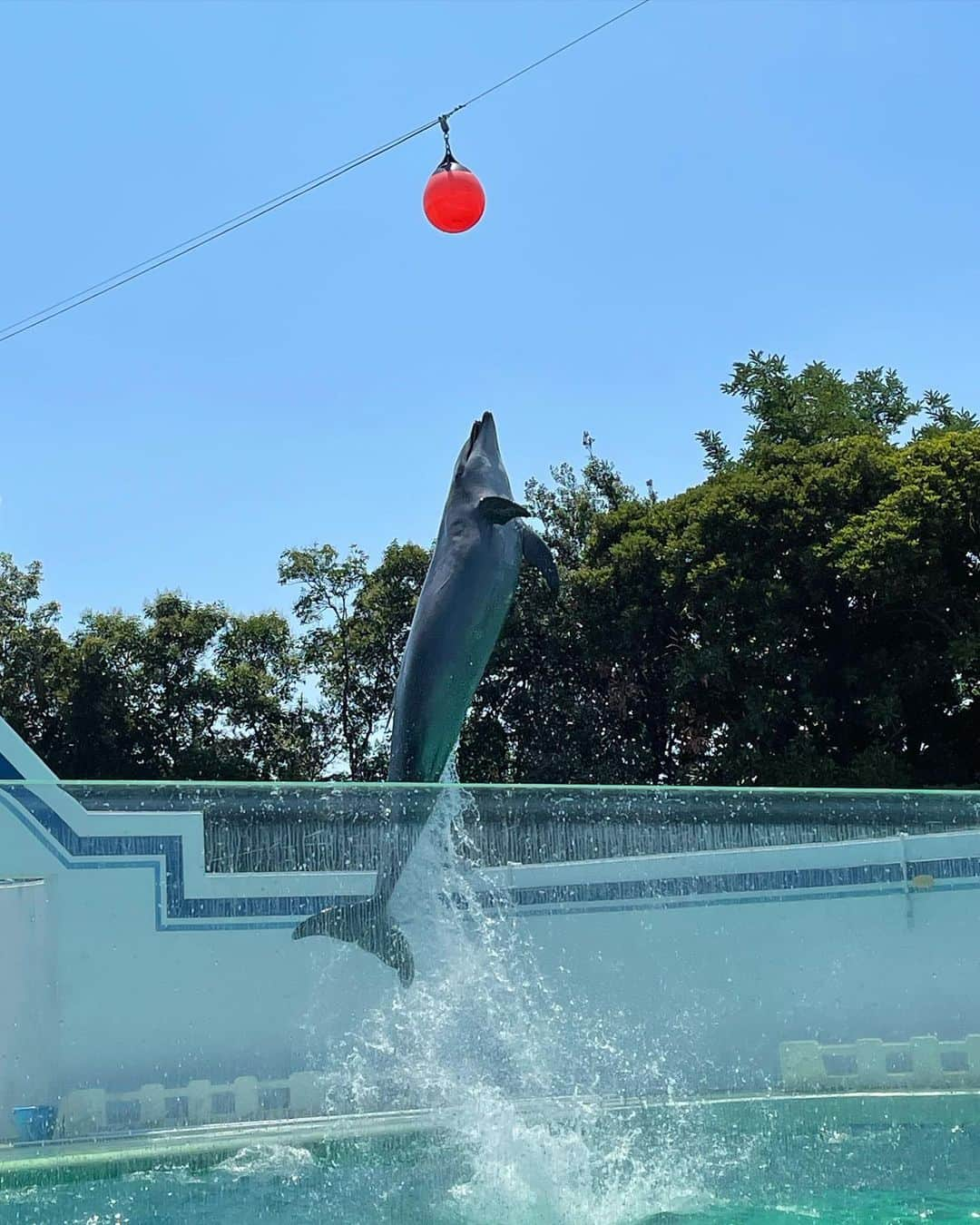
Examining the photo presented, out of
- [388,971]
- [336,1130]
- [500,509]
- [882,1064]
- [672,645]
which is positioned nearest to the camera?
[336,1130]

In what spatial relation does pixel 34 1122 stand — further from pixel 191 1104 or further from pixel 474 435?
pixel 474 435

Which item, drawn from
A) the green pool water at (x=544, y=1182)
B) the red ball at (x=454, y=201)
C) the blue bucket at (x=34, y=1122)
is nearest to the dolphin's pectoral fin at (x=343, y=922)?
the green pool water at (x=544, y=1182)

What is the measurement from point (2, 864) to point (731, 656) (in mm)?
10034

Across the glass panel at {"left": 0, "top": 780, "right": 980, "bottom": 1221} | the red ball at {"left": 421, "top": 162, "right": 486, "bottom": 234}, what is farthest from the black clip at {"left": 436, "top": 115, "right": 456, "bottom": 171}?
the glass panel at {"left": 0, "top": 780, "right": 980, "bottom": 1221}

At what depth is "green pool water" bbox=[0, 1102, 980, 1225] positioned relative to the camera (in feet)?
16.8

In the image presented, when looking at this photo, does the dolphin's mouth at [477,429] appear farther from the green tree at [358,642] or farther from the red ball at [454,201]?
the green tree at [358,642]

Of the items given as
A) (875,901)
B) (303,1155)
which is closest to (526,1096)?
(303,1155)

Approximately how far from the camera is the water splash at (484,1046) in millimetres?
5676

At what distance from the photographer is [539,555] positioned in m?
6.38

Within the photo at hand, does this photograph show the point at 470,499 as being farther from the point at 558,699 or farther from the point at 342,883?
the point at 558,699

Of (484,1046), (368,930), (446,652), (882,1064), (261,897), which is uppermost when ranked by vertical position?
(446,652)

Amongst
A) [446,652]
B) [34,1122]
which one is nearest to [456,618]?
[446,652]

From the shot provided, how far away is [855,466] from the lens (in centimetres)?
1476

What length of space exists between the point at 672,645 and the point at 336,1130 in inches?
429
